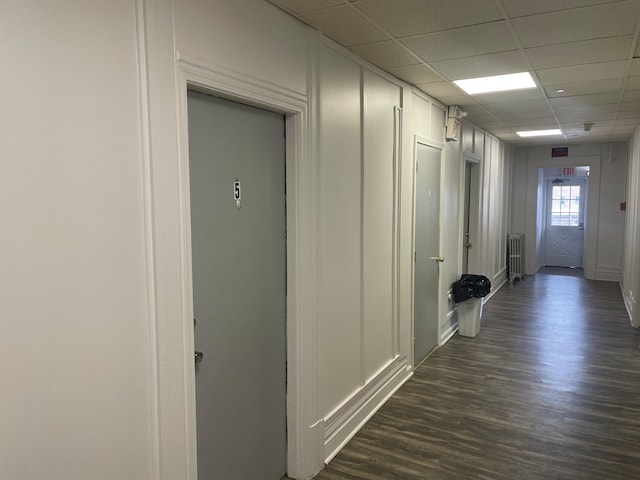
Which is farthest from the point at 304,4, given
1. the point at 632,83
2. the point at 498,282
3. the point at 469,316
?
the point at 498,282

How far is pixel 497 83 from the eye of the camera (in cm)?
420

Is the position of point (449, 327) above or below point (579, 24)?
below

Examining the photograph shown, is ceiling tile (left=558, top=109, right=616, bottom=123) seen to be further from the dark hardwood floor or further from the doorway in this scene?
the dark hardwood floor

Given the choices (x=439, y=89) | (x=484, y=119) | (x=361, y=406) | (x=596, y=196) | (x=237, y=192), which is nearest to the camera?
(x=237, y=192)

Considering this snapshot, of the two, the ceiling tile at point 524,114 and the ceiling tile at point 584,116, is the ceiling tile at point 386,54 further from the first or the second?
the ceiling tile at point 584,116

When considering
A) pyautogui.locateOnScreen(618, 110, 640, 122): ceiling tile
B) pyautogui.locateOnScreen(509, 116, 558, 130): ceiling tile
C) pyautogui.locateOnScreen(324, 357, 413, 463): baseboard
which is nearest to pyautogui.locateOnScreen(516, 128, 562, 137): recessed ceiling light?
pyautogui.locateOnScreen(509, 116, 558, 130): ceiling tile

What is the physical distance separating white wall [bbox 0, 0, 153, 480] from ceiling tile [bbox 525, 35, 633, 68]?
2.74 m

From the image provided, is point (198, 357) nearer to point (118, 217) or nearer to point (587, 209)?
point (118, 217)

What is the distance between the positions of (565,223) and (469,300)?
7.46 m

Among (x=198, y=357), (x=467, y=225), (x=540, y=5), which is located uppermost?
(x=540, y=5)

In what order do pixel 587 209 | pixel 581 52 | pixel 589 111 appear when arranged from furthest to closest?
pixel 587 209 → pixel 589 111 → pixel 581 52

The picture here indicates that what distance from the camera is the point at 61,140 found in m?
1.45

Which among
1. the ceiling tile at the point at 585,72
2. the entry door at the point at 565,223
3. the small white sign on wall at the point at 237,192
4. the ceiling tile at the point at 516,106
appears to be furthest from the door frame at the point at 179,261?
the entry door at the point at 565,223

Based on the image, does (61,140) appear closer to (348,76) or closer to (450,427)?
(348,76)
